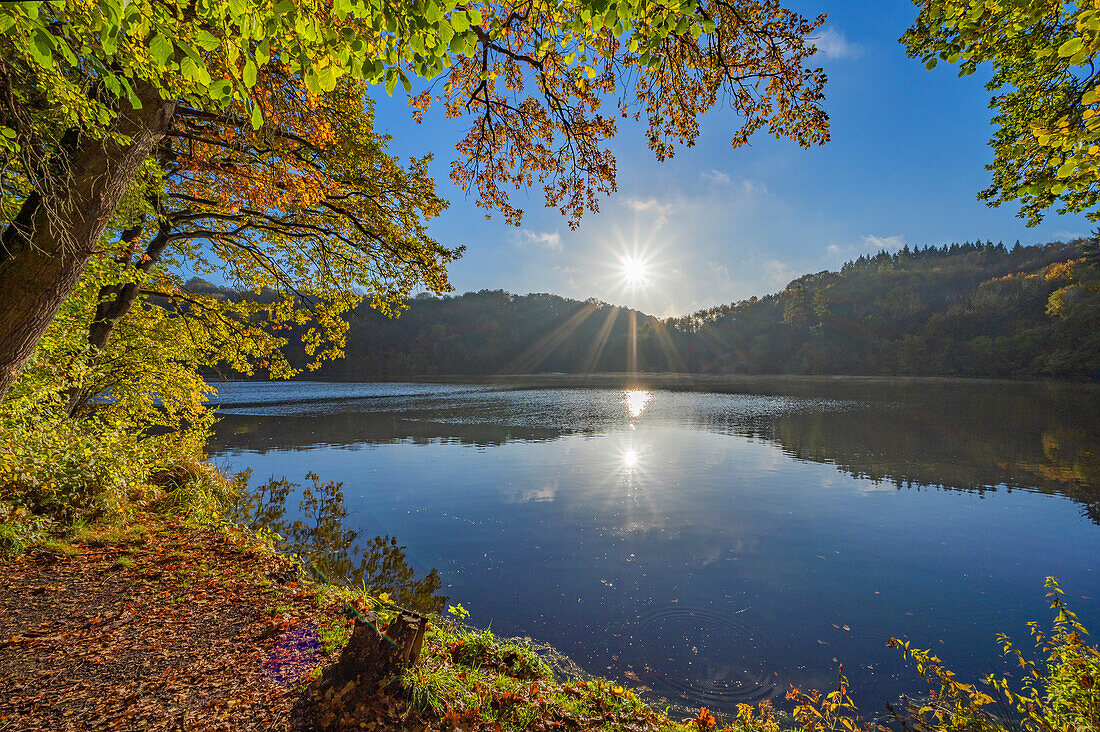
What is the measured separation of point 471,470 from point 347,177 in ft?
37.7

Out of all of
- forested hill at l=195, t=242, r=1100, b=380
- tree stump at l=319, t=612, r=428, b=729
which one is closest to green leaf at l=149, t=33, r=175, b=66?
tree stump at l=319, t=612, r=428, b=729

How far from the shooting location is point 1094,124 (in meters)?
2.74

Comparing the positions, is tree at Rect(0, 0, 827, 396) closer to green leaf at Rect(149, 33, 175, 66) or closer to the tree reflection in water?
green leaf at Rect(149, 33, 175, 66)

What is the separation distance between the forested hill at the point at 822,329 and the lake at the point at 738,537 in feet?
240

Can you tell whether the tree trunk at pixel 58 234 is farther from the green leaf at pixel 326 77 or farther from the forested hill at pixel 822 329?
the forested hill at pixel 822 329

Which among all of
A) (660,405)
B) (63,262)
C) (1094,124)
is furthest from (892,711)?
(660,405)

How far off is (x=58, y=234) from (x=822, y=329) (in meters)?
140

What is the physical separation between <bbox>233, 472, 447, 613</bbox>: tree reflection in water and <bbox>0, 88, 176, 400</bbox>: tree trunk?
5095 millimetres

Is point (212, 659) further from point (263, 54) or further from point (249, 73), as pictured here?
point (263, 54)

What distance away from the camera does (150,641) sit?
13.6 ft

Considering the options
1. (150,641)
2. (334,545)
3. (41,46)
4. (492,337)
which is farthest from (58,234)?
(492,337)

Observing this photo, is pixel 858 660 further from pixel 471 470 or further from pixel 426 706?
pixel 471 470

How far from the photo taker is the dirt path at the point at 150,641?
324cm

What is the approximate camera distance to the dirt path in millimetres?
3240
